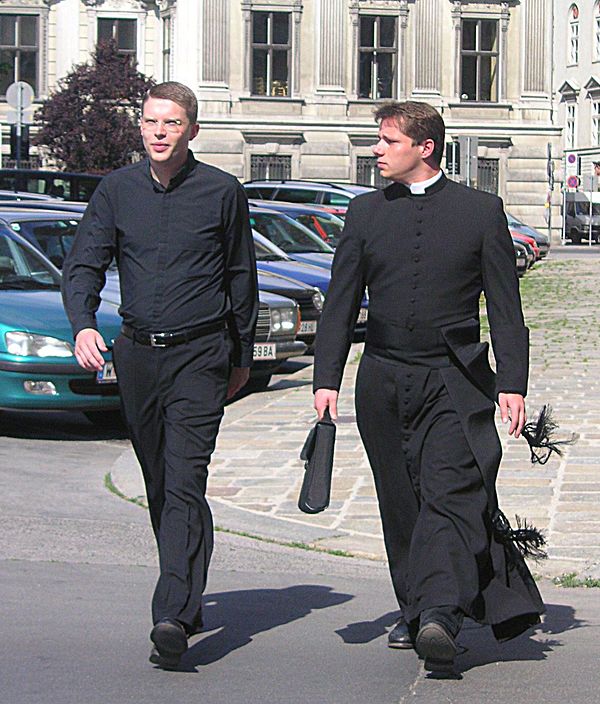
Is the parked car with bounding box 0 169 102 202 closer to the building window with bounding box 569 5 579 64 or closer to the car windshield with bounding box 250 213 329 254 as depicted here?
the car windshield with bounding box 250 213 329 254

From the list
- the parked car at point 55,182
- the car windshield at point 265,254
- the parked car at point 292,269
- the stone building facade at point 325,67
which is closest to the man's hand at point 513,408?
the parked car at point 292,269

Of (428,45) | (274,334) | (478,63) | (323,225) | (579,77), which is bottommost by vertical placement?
(274,334)

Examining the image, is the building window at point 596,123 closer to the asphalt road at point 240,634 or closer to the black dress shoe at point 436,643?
the asphalt road at point 240,634

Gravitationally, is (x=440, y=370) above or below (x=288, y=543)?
above

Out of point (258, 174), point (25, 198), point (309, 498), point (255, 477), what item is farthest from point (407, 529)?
point (258, 174)

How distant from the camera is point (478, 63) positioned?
55438 millimetres

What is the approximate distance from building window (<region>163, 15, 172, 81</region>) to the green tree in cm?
695

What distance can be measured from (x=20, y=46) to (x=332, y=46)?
1036cm

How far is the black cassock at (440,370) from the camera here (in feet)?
17.9

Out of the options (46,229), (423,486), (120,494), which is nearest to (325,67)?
(46,229)

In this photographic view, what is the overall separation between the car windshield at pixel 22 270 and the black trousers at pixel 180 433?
673 centimetres

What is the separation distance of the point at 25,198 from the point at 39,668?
13581mm

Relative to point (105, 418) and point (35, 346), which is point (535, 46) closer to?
point (105, 418)

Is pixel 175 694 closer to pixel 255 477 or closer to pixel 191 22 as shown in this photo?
pixel 255 477
